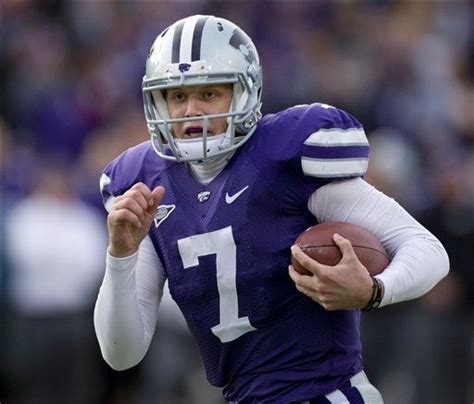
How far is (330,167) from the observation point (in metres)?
3.31

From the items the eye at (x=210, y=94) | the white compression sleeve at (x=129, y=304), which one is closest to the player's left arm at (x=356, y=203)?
the eye at (x=210, y=94)

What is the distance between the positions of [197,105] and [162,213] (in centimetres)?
33

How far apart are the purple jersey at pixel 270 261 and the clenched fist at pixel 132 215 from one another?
190 millimetres

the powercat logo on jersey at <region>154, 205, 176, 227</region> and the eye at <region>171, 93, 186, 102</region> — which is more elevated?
the eye at <region>171, 93, 186, 102</region>

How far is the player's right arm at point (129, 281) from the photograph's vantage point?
3.28 metres

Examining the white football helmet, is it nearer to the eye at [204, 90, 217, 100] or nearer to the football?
the eye at [204, 90, 217, 100]

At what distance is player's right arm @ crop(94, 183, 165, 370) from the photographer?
10.8 ft

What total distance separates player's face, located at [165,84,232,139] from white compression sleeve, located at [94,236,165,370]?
372 millimetres

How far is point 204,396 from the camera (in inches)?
265

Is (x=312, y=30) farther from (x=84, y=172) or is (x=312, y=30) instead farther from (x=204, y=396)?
(x=204, y=396)

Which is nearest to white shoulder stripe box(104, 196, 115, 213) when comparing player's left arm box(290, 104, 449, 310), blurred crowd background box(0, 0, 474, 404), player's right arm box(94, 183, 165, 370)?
player's right arm box(94, 183, 165, 370)

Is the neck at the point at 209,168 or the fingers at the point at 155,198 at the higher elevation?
the fingers at the point at 155,198

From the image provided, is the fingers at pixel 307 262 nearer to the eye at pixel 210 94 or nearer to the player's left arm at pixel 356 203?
the player's left arm at pixel 356 203

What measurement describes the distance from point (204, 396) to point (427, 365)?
1.24 m
